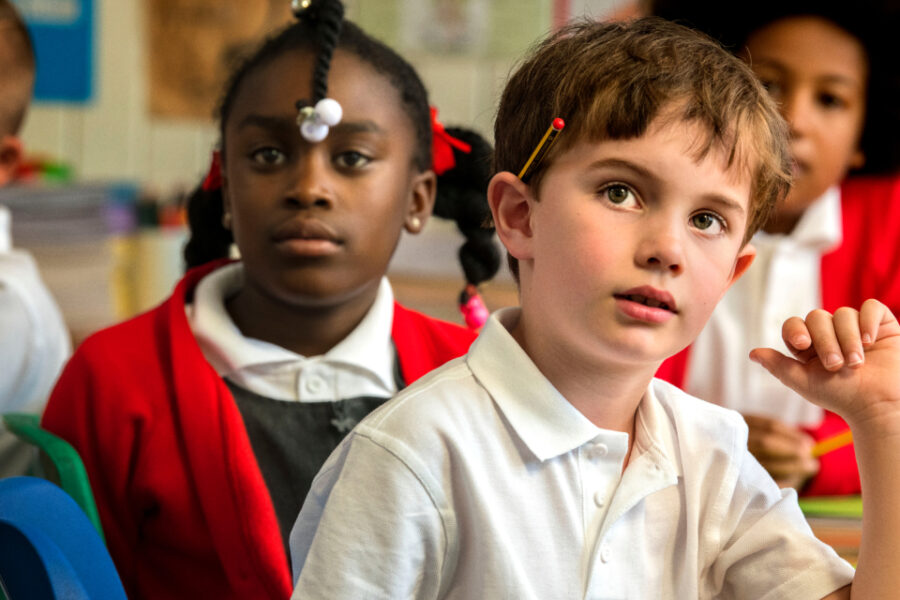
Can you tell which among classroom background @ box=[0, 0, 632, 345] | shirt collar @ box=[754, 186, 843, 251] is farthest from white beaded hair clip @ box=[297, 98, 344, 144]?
classroom background @ box=[0, 0, 632, 345]

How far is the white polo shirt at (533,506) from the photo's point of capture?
62cm

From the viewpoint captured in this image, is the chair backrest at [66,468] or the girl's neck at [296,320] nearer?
the chair backrest at [66,468]

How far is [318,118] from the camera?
3.00 feet

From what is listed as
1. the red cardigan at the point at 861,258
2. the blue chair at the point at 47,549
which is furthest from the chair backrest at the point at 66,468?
the red cardigan at the point at 861,258

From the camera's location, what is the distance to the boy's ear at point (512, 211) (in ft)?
2.24

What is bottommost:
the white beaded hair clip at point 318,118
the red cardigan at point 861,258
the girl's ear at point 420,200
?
the red cardigan at point 861,258

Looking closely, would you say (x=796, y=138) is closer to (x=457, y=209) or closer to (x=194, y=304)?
(x=457, y=209)

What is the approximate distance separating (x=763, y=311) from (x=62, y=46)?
193 cm

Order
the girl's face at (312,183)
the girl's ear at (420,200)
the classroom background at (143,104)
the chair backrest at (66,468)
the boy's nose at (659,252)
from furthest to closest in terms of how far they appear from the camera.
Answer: the classroom background at (143,104) < the girl's ear at (420,200) < the girl's face at (312,183) < the chair backrest at (66,468) < the boy's nose at (659,252)

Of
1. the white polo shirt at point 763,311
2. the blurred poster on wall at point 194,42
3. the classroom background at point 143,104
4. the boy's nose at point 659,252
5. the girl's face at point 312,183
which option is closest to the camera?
the boy's nose at point 659,252

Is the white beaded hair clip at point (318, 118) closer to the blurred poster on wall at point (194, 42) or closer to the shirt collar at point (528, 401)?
the shirt collar at point (528, 401)

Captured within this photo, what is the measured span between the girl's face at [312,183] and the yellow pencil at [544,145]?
305 mm

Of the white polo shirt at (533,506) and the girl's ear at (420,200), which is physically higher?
the girl's ear at (420,200)

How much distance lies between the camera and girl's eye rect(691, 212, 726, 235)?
2.11 feet
